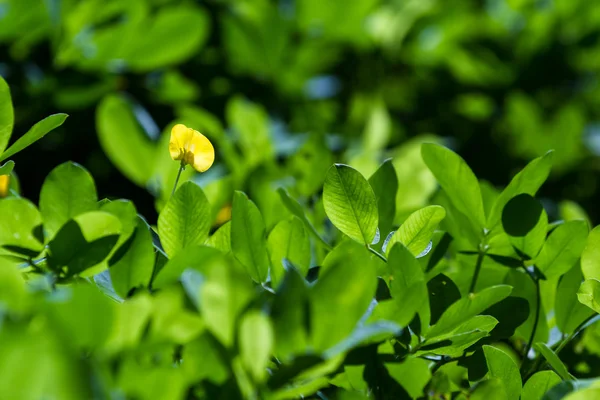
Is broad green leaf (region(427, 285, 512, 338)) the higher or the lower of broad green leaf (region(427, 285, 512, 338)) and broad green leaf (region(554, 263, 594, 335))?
the higher

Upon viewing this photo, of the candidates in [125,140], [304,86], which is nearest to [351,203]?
[125,140]

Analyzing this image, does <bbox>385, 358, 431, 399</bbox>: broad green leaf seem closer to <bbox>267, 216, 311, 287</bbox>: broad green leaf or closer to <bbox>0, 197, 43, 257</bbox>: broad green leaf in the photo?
<bbox>267, 216, 311, 287</bbox>: broad green leaf

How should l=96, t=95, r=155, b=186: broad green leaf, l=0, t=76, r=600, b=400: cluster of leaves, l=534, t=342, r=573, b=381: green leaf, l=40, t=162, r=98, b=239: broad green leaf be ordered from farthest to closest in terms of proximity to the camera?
l=96, t=95, r=155, b=186: broad green leaf
l=40, t=162, r=98, b=239: broad green leaf
l=534, t=342, r=573, b=381: green leaf
l=0, t=76, r=600, b=400: cluster of leaves

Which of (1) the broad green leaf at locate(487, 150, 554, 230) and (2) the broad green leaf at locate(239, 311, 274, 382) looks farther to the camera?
(1) the broad green leaf at locate(487, 150, 554, 230)

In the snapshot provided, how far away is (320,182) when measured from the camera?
1.17m

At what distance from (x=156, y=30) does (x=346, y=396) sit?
1.15 meters

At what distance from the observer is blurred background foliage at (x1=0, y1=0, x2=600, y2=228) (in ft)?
4.34

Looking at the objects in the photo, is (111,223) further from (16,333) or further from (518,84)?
(518,84)

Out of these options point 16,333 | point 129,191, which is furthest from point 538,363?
point 129,191

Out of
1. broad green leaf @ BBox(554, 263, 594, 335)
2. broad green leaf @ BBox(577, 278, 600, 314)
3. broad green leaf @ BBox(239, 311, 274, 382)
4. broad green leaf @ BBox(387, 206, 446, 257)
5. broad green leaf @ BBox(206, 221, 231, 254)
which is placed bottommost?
broad green leaf @ BBox(554, 263, 594, 335)

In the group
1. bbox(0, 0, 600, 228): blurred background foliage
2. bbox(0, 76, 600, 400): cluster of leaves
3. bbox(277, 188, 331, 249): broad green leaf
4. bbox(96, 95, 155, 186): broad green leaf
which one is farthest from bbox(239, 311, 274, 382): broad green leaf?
bbox(96, 95, 155, 186): broad green leaf

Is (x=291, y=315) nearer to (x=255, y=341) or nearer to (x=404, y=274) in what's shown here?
(x=255, y=341)

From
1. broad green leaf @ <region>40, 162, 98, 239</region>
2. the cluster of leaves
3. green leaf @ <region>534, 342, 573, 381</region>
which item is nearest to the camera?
the cluster of leaves

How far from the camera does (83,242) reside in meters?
0.71
